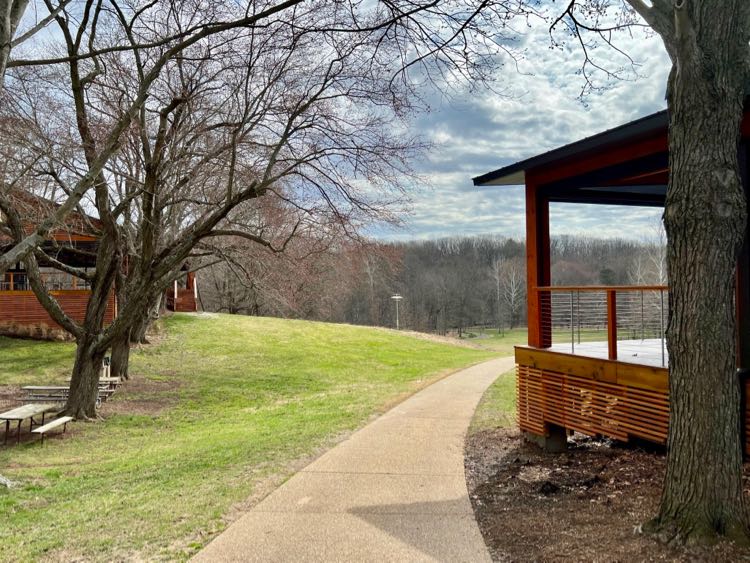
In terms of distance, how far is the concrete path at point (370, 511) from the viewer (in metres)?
4.20

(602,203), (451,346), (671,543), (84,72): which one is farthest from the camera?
(451,346)

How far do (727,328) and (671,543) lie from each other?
1449 millimetres

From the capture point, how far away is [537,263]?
26.5ft

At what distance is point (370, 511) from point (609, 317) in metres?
3.38

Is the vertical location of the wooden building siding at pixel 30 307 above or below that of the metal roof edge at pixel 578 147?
below

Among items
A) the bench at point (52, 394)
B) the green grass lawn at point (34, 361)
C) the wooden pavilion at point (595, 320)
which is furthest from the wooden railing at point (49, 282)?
the wooden pavilion at point (595, 320)

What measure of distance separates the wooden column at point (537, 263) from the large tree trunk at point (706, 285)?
389cm

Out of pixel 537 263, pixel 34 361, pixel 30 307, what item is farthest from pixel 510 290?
pixel 537 263

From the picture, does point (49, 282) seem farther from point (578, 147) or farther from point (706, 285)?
point (706, 285)

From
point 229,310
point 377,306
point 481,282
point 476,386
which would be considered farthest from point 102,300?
point 481,282

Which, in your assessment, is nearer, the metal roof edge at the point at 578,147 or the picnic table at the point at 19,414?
the metal roof edge at the point at 578,147

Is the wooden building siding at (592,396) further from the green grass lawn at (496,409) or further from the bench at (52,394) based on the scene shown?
the bench at (52,394)

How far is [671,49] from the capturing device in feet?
13.8

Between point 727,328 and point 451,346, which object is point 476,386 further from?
point 451,346
